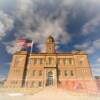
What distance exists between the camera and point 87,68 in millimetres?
27422

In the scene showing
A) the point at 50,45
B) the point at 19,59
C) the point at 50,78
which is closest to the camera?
the point at 50,78

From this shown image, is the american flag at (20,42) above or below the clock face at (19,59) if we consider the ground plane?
below

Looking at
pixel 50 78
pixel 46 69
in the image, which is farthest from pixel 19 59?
pixel 50 78

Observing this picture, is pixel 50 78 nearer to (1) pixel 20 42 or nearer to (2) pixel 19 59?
(2) pixel 19 59

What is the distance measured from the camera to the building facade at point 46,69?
86.6ft

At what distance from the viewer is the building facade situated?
26391 mm

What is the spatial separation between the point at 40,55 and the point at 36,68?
342 cm

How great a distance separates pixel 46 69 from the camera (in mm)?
26859

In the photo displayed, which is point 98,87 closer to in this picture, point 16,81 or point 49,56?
point 49,56

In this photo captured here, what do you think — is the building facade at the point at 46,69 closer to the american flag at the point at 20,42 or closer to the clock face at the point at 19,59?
the clock face at the point at 19,59

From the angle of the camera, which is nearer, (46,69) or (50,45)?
(46,69)

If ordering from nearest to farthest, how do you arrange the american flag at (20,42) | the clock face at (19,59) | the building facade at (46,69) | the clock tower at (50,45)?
the american flag at (20,42)
the building facade at (46,69)
the clock face at (19,59)
the clock tower at (50,45)

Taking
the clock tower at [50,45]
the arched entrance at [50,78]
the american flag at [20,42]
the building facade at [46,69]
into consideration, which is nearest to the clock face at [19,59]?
the building facade at [46,69]

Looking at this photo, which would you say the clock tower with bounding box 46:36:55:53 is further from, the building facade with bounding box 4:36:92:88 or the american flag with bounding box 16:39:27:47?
the american flag with bounding box 16:39:27:47
